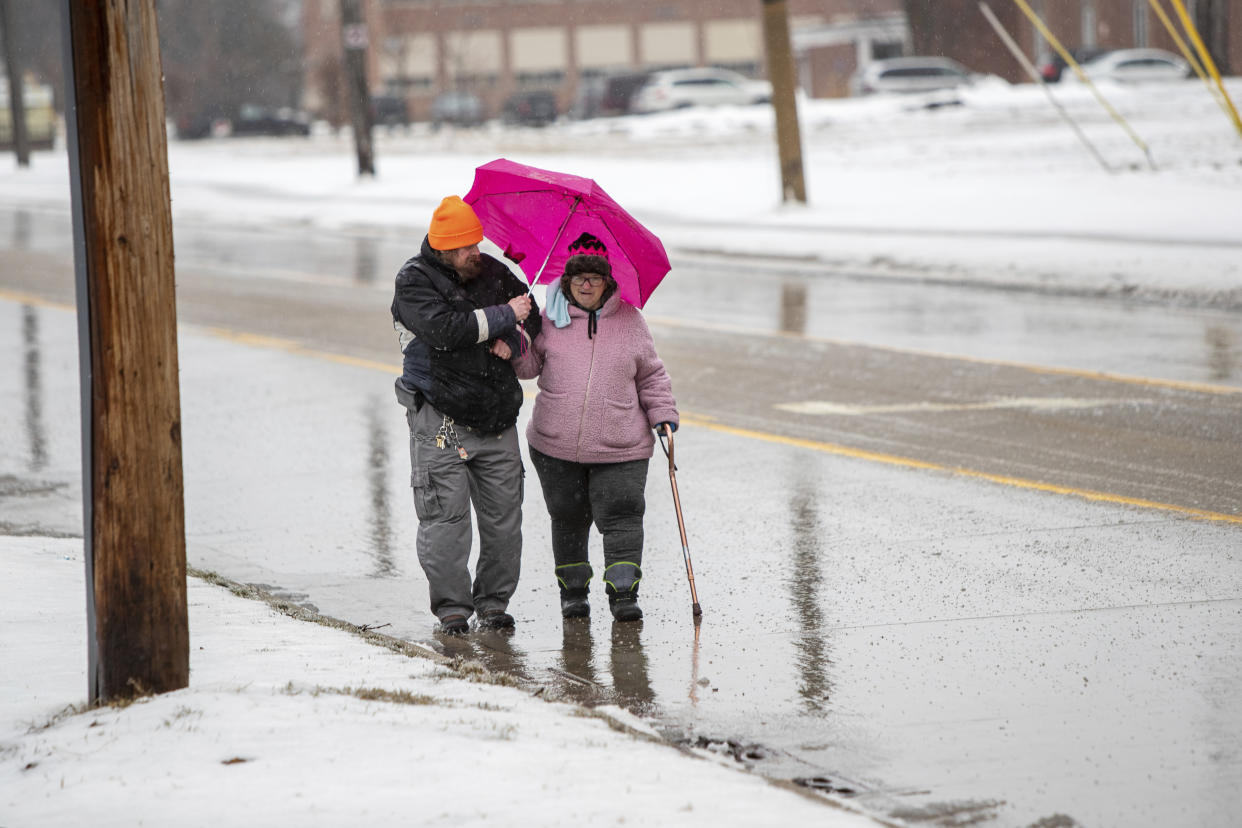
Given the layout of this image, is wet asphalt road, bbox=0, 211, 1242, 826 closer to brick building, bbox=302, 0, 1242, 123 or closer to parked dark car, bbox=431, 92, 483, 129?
parked dark car, bbox=431, 92, 483, 129

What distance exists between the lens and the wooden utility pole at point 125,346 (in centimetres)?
484

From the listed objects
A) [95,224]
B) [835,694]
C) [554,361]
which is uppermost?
[95,224]

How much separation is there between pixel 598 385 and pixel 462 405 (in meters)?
0.54

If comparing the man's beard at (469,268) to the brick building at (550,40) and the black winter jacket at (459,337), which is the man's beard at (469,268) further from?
the brick building at (550,40)

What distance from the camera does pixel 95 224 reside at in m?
4.87

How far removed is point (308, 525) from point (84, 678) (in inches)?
114

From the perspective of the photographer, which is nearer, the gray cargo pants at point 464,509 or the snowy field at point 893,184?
the gray cargo pants at point 464,509

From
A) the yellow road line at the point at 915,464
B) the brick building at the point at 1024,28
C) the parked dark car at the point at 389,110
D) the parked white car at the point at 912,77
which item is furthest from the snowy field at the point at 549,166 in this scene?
the brick building at the point at 1024,28

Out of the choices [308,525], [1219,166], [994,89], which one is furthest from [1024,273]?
[994,89]

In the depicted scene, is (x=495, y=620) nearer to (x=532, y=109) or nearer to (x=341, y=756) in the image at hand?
(x=341, y=756)

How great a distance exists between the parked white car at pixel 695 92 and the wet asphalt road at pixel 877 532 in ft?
127

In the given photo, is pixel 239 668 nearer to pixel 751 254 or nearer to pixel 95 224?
pixel 95 224

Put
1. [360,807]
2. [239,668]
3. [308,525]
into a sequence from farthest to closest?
[308,525] < [239,668] < [360,807]

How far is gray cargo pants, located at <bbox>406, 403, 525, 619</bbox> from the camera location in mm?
6395
